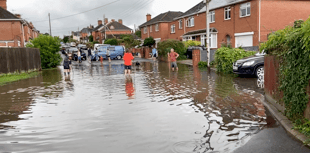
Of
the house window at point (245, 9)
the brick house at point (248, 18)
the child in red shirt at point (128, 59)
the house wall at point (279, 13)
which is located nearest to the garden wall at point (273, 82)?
the child in red shirt at point (128, 59)

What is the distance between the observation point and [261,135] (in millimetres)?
5469

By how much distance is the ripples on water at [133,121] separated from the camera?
5.15 metres

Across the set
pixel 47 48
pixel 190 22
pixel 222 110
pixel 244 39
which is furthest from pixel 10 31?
pixel 222 110

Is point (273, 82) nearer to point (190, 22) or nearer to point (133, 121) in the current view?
point (133, 121)

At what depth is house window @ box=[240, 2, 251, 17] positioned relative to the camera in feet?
95.3

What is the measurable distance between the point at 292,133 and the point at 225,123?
1431 mm

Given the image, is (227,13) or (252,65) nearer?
(252,65)

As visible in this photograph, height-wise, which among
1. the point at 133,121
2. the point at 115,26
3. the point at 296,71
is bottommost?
the point at 133,121

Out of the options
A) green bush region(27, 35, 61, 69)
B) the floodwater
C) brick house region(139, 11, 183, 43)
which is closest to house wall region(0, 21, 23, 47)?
green bush region(27, 35, 61, 69)

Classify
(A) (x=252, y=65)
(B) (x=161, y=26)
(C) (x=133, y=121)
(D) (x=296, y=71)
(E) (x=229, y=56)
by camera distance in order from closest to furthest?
(D) (x=296, y=71) → (C) (x=133, y=121) → (A) (x=252, y=65) → (E) (x=229, y=56) → (B) (x=161, y=26)

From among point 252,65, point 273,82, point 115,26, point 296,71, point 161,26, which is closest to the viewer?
point 296,71

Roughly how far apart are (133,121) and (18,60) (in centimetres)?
1682

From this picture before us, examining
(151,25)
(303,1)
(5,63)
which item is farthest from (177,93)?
(151,25)

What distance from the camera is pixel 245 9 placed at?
29594 mm
